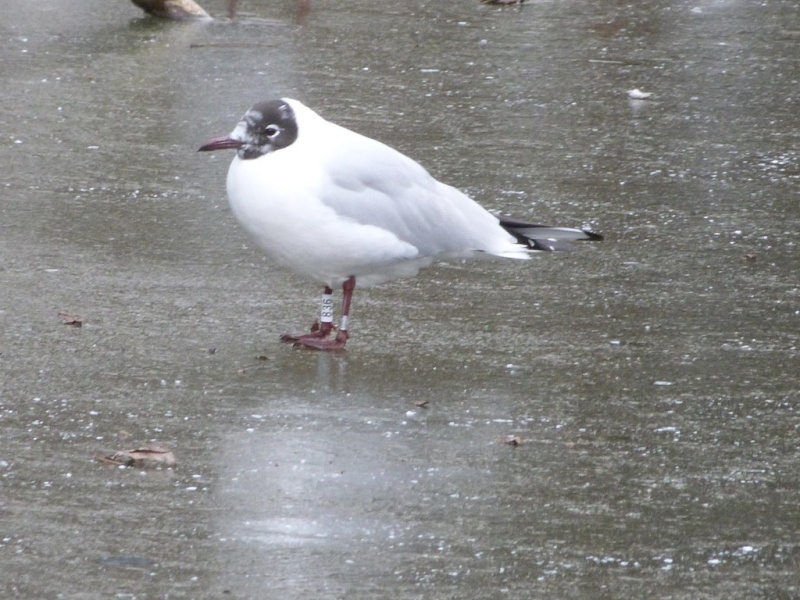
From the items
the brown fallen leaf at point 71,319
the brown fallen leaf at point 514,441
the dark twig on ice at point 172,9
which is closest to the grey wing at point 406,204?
the brown fallen leaf at point 71,319

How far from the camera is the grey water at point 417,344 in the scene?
10.2ft

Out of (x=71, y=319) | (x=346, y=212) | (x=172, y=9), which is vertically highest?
(x=346, y=212)

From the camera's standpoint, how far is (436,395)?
4.11 metres

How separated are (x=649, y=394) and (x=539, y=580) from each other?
1249 millimetres

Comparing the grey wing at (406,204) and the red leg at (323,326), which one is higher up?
the grey wing at (406,204)

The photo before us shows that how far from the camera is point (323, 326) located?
4574mm

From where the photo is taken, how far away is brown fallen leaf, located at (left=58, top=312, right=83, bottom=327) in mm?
4516

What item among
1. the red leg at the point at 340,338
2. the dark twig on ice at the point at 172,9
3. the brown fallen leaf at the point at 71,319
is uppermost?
the dark twig on ice at the point at 172,9

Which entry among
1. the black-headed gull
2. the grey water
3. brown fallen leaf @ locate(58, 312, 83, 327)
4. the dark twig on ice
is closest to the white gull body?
the black-headed gull

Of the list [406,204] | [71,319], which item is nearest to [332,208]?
[406,204]

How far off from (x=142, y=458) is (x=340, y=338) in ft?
3.60

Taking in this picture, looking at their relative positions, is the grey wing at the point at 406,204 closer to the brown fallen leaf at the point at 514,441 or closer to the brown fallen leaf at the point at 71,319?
the brown fallen leaf at the point at 71,319

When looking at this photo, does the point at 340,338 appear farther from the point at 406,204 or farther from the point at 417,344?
the point at 406,204

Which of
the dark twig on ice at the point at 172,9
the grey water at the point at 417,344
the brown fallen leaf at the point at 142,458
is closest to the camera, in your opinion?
the grey water at the point at 417,344
